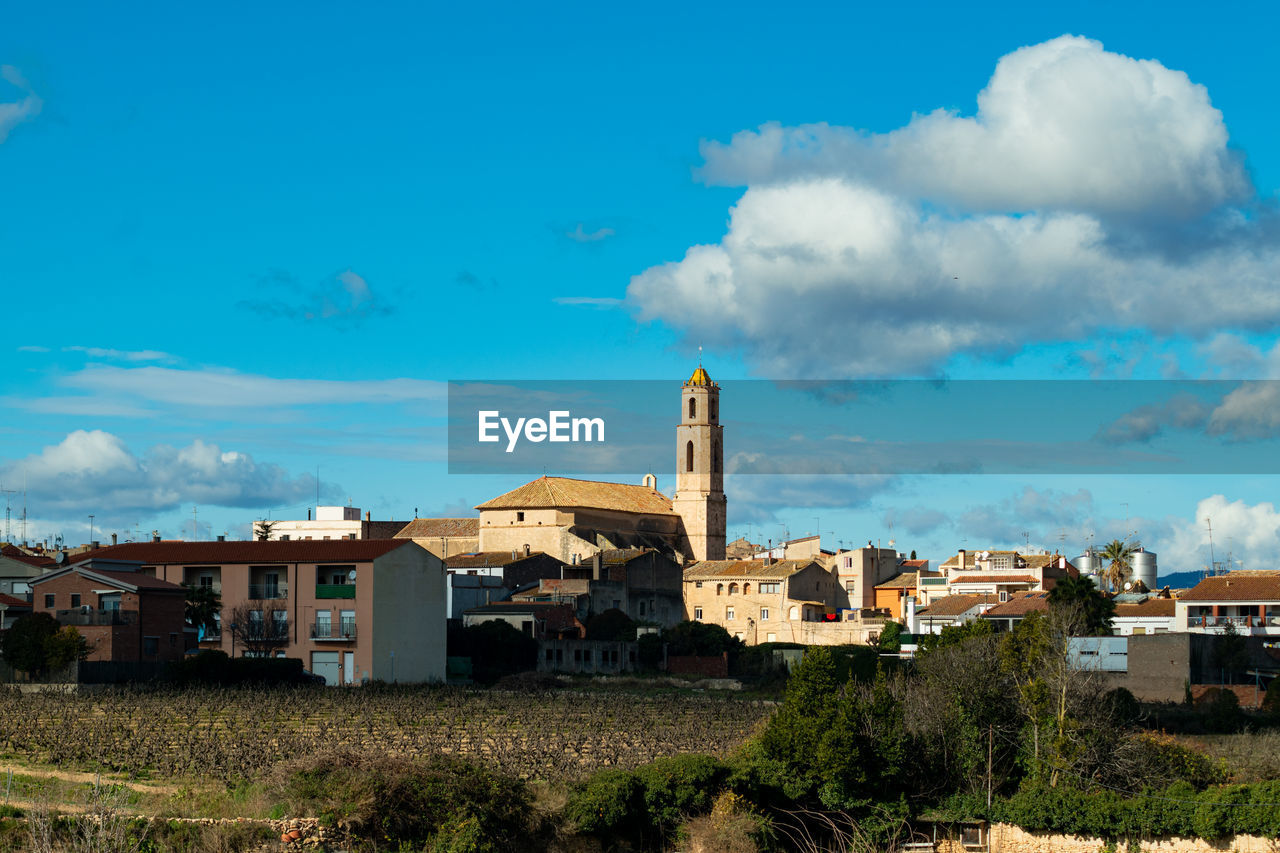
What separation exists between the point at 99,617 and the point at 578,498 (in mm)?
50637

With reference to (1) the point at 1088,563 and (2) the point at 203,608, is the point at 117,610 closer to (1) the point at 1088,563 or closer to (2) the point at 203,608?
(2) the point at 203,608

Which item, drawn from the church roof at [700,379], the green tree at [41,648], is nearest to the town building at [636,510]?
the church roof at [700,379]

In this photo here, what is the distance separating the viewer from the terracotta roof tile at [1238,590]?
6159 cm

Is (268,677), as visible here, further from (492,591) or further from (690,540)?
(690,540)

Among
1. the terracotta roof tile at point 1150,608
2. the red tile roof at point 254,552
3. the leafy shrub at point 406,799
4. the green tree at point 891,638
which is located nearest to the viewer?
the leafy shrub at point 406,799

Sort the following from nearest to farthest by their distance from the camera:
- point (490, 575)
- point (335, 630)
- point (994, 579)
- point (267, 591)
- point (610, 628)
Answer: point (335, 630) < point (267, 591) < point (610, 628) < point (490, 575) < point (994, 579)

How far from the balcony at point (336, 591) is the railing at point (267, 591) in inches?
67.0

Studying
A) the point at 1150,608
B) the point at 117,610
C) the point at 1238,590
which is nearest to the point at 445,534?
the point at 1150,608

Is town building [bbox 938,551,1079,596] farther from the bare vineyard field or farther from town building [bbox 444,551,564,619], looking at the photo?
the bare vineyard field

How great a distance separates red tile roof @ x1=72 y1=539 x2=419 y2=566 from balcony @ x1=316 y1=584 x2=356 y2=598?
97cm

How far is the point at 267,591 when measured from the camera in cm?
5431

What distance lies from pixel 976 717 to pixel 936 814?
263 cm

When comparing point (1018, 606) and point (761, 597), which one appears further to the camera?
point (761, 597)

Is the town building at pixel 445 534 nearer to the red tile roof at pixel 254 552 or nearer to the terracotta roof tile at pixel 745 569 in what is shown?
the terracotta roof tile at pixel 745 569
